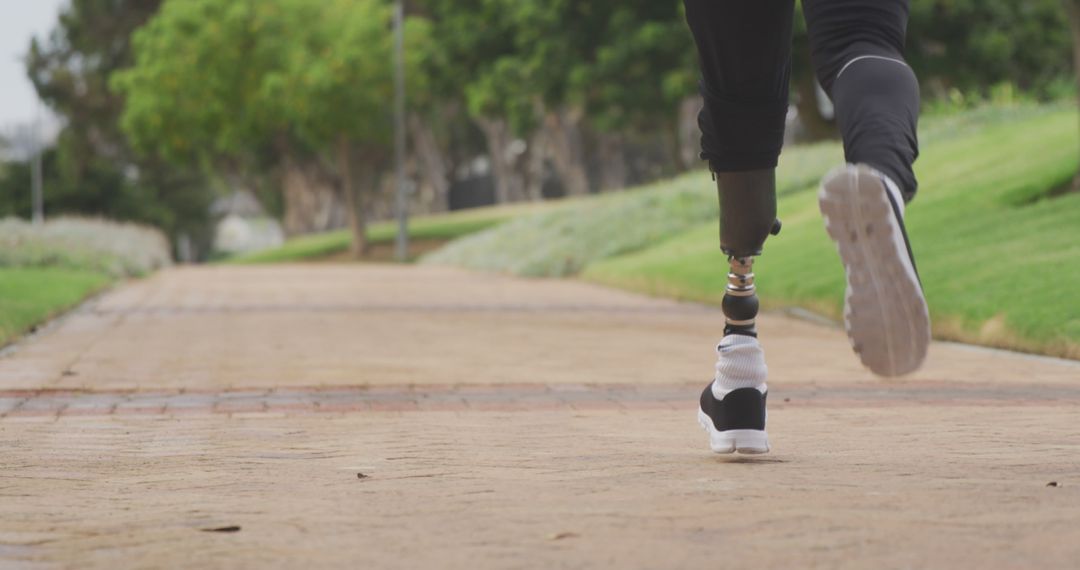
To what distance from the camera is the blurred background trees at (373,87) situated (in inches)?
1521

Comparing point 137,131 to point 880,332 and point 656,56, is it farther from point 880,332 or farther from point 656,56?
point 880,332

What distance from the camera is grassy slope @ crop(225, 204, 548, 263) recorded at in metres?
50.0

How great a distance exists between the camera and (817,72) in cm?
345

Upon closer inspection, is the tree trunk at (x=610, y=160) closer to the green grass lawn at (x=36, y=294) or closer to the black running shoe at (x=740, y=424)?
the green grass lawn at (x=36, y=294)

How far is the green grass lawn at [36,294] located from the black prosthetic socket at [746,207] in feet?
24.6

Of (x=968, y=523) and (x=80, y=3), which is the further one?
(x=80, y=3)

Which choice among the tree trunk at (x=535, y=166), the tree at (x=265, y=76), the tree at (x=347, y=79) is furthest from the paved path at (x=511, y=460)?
the tree trunk at (x=535, y=166)

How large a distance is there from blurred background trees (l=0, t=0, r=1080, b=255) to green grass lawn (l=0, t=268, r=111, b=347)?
17.4 metres

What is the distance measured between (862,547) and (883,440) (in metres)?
2.23

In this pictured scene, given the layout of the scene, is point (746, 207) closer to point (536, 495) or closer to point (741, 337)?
point (741, 337)

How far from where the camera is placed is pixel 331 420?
646 cm

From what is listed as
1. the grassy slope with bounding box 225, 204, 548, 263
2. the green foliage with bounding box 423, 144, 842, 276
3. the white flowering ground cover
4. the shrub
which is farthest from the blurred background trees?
the shrub

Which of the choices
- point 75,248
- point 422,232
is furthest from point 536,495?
point 422,232

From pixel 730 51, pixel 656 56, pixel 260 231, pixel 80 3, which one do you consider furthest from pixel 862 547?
Answer: pixel 260 231
